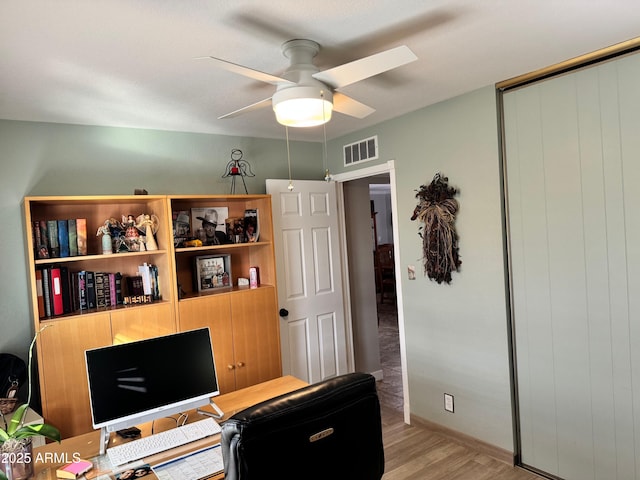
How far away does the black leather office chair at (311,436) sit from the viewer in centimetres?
109

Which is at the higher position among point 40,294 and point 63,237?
point 63,237

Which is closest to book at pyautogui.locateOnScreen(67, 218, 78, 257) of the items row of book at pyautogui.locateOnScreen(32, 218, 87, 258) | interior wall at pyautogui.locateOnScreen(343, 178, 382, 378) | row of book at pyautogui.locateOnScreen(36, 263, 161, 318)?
row of book at pyautogui.locateOnScreen(32, 218, 87, 258)

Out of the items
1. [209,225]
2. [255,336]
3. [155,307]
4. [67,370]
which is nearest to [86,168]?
[209,225]

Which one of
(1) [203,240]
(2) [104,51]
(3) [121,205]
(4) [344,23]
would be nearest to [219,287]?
(1) [203,240]

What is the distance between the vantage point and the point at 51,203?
2.74 metres

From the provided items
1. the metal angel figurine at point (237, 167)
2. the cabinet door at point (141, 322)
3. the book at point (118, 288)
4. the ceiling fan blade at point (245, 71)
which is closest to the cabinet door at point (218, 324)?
the cabinet door at point (141, 322)

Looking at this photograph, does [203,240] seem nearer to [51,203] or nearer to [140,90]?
[51,203]

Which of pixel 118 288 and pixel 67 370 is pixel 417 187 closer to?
pixel 118 288

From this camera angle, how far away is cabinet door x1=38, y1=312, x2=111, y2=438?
8.22 ft

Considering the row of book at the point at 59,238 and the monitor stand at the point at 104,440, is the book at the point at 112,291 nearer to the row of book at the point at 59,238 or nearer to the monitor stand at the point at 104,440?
the row of book at the point at 59,238

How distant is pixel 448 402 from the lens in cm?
318

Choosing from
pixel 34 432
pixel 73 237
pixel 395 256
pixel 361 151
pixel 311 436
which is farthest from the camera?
pixel 361 151

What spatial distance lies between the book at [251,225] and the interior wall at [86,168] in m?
0.27

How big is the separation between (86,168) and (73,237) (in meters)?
0.54
